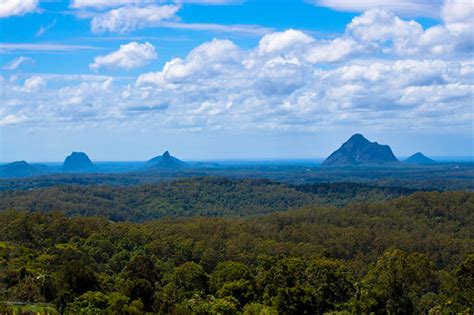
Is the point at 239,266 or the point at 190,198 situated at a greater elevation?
the point at 239,266

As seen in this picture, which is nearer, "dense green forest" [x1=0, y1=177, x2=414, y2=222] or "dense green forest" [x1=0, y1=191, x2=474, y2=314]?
"dense green forest" [x1=0, y1=191, x2=474, y2=314]

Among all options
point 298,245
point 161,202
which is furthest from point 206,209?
point 298,245

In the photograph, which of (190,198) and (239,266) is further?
(190,198)

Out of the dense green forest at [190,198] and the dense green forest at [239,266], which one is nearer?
the dense green forest at [239,266]
